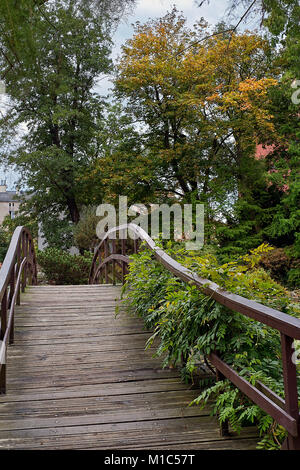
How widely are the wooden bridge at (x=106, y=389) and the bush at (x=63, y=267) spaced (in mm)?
9144

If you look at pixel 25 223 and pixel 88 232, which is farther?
pixel 25 223

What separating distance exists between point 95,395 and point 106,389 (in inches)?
5.0

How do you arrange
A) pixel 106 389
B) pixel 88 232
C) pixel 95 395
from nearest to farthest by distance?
1. pixel 95 395
2. pixel 106 389
3. pixel 88 232

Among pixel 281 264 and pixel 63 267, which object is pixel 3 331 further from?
pixel 281 264

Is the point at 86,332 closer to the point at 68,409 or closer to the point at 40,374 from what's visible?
the point at 40,374

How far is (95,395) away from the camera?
3188 mm

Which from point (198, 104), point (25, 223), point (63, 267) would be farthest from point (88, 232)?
point (198, 104)

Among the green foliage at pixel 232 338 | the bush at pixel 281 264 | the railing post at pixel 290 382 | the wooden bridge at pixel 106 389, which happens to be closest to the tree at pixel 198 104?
the bush at pixel 281 264

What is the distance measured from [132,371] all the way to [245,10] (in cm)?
332

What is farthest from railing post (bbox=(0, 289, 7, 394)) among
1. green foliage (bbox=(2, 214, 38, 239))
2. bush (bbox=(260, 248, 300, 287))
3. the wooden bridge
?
green foliage (bbox=(2, 214, 38, 239))

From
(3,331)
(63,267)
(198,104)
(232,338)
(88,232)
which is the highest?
(198,104)

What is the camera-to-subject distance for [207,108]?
15203mm

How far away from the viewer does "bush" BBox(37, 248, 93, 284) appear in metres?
14.0
